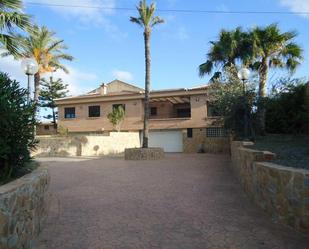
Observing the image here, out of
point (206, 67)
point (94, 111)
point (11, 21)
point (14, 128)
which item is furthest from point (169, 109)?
point (14, 128)

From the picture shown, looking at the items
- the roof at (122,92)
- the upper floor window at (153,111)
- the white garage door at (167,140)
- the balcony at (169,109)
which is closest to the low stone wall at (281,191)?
the roof at (122,92)

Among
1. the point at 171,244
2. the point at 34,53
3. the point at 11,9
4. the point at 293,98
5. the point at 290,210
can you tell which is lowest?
the point at 171,244

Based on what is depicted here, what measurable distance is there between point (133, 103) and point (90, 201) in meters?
23.0

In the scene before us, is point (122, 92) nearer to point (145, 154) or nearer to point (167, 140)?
point (167, 140)

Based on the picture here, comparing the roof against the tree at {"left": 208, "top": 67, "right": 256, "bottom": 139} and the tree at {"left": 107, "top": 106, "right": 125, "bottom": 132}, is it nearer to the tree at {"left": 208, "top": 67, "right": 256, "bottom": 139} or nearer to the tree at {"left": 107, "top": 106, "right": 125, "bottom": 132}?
the tree at {"left": 107, "top": 106, "right": 125, "bottom": 132}

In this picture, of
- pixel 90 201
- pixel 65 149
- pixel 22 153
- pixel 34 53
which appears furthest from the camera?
pixel 34 53

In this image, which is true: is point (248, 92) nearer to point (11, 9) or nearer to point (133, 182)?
point (133, 182)

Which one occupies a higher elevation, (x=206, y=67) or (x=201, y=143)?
(x=206, y=67)

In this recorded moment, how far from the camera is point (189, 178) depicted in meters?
10.5

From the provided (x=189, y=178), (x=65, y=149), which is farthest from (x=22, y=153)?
(x=65, y=149)

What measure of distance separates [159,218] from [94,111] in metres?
26.5

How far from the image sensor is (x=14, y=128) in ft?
16.5

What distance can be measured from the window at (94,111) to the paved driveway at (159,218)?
21926 mm

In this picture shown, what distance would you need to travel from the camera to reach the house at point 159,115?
1098 inches
